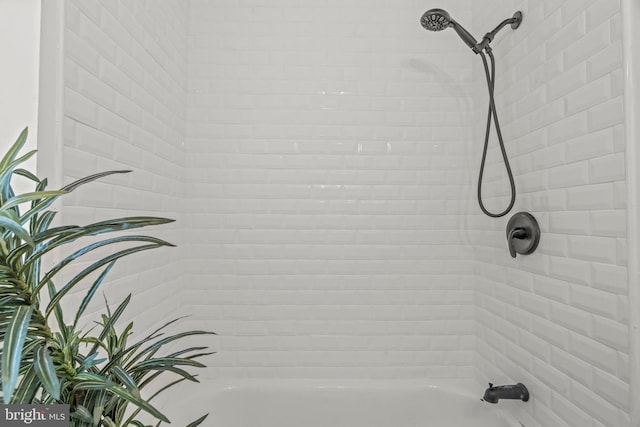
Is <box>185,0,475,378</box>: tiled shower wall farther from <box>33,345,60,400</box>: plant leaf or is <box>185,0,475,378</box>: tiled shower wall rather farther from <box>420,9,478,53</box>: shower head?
<box>33,345,60,400</box>: plant leaf

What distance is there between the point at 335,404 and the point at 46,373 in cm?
141

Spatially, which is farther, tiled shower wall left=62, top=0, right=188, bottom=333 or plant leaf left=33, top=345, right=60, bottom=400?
tiled shower wall left=62, top=0, right=188, bottom=333

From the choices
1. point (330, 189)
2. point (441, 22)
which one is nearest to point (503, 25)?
point (441, 22)

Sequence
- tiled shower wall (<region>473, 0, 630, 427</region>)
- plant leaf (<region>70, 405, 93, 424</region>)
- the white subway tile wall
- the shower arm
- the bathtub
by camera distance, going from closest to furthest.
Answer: plant leaf (<region>70, 405, 93, 424</region>), tiled shower wall (<region>473, 0, 630, 427</region>), the shower arm, the bathtub, the white subway tile wall

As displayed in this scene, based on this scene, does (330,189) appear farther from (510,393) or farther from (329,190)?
(510,393)

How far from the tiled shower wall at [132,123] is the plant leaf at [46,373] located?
555mm

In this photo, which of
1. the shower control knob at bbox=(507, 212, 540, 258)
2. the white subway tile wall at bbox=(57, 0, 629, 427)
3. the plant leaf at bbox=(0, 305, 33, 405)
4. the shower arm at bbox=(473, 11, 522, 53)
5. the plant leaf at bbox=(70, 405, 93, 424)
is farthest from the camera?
the white subway tile wall at bbox=(57, 0, 629, 427)

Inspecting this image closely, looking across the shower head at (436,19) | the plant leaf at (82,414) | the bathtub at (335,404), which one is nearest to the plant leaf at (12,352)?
the plant leaf at (82,414)

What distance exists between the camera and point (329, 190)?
1.74 m

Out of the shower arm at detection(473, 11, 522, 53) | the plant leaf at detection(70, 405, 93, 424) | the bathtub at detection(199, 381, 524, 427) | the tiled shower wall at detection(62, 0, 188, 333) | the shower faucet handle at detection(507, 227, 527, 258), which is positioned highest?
the shower arm at detection(473, 11, 522, 53)

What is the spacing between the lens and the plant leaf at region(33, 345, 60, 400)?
442 millimetres

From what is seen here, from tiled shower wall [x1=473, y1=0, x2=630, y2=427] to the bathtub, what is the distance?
0.97ft

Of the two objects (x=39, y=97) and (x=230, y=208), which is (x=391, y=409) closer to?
(x=230, y=208)

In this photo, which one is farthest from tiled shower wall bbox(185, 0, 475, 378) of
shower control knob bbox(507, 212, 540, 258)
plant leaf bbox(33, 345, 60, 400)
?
plant leaf bbox(33, 345, 60, 400)
